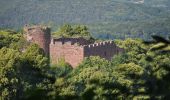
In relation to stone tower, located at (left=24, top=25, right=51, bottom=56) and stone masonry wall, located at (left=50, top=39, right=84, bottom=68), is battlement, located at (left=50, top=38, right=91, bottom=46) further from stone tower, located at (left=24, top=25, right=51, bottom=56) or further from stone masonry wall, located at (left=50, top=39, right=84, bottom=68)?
stone tower, located at (left=24, top=25, right=51, bottom=56)

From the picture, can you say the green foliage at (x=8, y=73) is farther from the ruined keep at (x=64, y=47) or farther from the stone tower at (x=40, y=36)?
the stone tower at (x=40, y=36)

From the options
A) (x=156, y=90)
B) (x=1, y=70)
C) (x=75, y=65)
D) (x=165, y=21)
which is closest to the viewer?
(x=156, y=90)

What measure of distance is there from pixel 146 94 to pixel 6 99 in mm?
33904

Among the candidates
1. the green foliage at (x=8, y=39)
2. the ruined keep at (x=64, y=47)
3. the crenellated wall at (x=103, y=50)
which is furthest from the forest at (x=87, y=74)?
the crenellated wall at (x=103, y=50)

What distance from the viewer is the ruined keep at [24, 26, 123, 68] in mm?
56750

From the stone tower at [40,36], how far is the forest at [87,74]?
67 centimetres

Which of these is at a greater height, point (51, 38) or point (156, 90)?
point (156, 90)

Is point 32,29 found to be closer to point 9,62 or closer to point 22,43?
point 22,43

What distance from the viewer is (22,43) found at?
189 ft

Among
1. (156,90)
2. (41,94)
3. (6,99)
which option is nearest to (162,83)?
(156,90)

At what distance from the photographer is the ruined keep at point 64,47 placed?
56.8 m

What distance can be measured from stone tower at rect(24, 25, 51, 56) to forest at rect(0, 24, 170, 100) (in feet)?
2.20

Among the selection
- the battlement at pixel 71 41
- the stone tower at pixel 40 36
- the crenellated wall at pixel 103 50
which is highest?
the stone tower at pixel 40 36

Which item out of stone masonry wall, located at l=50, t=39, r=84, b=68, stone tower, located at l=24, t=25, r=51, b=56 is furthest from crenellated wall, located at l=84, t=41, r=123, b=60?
stone tower, located at l=24, t=25, r=51, b=56
